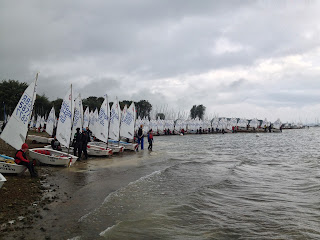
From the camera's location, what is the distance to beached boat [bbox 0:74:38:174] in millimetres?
10461

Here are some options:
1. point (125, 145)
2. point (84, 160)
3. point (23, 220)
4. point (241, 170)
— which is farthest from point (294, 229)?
point (125, 145)

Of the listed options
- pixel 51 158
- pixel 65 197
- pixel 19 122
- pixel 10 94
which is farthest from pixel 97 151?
pixel 10 94

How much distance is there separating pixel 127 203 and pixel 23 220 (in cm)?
320

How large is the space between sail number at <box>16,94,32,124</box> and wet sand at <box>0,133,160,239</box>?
2.46 metres

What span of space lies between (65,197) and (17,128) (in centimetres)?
410

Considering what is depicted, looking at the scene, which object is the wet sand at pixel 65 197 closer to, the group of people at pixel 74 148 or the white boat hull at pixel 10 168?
the white boat hull at pixel 10 168

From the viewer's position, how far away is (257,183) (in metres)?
12.6

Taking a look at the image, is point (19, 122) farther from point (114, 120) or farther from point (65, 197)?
point (114, 120)

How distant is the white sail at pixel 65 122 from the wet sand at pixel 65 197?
1.76 m

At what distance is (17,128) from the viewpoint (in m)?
10.8

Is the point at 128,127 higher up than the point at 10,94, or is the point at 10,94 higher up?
the point at 10,94

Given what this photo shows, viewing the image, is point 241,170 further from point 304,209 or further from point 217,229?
point 217,229

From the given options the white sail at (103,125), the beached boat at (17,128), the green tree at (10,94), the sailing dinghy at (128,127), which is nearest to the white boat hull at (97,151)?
the white sail at (103,125)

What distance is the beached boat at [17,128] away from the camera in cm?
1046
